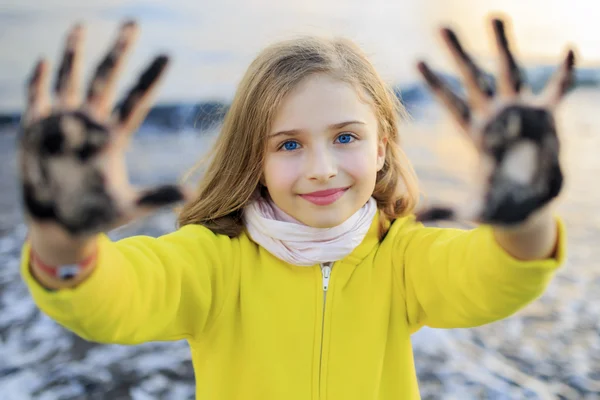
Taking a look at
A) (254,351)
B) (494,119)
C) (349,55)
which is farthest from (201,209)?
(494,119)

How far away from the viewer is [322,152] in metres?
1.52

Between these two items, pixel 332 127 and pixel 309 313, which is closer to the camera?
pixel 332 127

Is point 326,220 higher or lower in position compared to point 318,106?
lower

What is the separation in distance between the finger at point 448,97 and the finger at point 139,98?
0.56 metres

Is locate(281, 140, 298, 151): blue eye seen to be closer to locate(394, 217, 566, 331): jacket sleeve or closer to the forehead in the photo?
the forehead

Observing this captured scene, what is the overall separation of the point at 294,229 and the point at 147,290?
47cm

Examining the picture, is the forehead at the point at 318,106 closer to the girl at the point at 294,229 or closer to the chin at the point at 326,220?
the girl at the point at 294,229

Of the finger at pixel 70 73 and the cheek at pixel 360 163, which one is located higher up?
the finger at pixel 70 73

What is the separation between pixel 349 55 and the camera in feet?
5.80

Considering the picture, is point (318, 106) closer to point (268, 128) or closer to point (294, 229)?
point (268, 128)

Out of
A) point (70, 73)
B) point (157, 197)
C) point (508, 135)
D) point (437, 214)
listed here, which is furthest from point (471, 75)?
point (70, 73)

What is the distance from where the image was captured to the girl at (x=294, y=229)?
105 centimetres

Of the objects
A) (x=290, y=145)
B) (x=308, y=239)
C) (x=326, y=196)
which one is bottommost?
(x=308, y=239)

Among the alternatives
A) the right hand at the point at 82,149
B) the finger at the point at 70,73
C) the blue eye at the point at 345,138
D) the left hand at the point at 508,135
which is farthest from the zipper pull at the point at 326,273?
the finger at the point at 70,73
